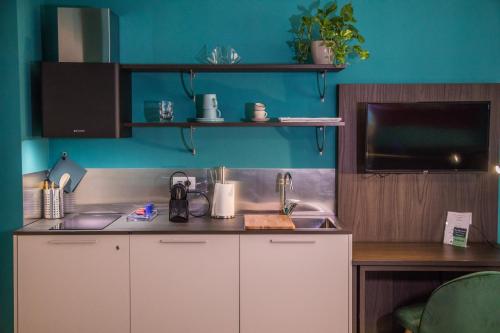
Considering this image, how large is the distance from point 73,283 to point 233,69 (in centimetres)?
149

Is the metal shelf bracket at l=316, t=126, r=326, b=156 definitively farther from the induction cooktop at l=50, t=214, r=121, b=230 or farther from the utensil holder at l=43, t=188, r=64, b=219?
the utensil holder at l=43, t=188, r=64, b=219

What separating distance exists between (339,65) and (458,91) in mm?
786

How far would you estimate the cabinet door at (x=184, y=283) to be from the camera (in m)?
2.99

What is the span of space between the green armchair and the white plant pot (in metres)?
1.50

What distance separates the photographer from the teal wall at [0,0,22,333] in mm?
3053

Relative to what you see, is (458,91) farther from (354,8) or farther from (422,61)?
(354,8)

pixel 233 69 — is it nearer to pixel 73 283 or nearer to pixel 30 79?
pixel 30 79

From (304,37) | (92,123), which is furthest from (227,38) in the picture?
(92,123)

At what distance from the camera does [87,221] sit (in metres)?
3.28

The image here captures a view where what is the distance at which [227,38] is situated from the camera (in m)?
3.48

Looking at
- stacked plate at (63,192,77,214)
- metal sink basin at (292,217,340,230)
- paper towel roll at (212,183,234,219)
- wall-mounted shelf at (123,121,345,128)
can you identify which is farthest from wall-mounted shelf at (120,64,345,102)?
stacked plate at (63,192,77,214)

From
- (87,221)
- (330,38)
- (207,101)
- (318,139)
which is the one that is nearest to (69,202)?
(87,221)

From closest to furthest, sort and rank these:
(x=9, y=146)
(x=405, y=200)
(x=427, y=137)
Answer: (x=9, y=146), (x=427, y=137), (x=405, y=200)

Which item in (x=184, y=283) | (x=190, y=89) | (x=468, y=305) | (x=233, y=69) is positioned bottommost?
(x=184, y=283)
